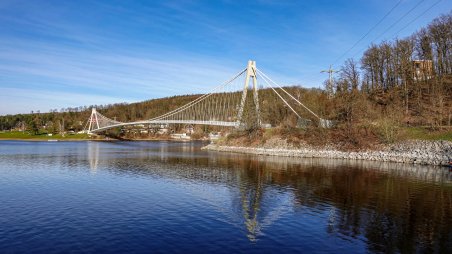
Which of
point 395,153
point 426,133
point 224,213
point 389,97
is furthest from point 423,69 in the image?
point 224,213

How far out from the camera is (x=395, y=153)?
4722 cm

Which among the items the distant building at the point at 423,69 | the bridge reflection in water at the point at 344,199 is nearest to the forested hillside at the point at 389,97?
the distant building at the point at 423,69

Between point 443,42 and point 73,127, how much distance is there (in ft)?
472

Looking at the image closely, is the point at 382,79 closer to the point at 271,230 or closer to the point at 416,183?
the point at 416,183

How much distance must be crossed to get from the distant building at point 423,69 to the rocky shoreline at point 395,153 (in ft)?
67.2

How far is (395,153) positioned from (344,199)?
94.8 feet

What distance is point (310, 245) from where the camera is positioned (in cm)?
1377

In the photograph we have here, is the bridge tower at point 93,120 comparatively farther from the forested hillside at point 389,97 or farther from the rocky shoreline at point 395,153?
the rocky shoreline at point 395,153

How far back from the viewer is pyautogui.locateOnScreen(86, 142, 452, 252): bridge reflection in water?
50.9ft

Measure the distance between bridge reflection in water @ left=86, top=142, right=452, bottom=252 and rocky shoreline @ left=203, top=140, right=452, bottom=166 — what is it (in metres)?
5.87

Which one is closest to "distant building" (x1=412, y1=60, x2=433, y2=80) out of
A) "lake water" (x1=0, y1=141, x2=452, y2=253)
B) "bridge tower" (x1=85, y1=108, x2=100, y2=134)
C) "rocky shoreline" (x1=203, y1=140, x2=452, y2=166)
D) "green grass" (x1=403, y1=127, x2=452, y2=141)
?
"green grass" (x1=403, y1=127, x2=452, y2=141)

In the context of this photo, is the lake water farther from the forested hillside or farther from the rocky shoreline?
the forested hillside

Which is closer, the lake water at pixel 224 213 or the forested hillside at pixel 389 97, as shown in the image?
the lake water at pixel 224 213

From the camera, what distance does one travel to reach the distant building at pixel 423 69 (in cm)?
6188
